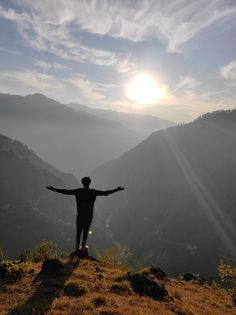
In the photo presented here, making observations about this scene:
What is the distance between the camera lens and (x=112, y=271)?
13938 mm

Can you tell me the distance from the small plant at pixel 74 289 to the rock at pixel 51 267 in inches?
46.8

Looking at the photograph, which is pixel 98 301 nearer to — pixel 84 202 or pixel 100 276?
pixel 100 276

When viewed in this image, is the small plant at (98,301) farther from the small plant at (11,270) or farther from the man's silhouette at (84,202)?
the man's silhouette at (84,202)

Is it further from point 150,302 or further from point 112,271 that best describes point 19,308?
point 112,271

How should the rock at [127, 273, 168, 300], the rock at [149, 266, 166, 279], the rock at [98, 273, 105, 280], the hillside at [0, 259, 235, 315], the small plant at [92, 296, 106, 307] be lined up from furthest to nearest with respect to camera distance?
the rock at [149, 266, 166, 279]
the rock at [98, 273, 105, 280]
the rock at [127, 273, 168, 300]
the small plant at [92, 296, 106, 307]
the hillside at [0, 259, 235, 315]

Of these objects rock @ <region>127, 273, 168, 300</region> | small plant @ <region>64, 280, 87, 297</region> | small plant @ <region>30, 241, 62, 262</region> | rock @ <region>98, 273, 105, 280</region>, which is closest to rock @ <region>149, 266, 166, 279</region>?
rock @ <region>127, 273, 168, 300</region>

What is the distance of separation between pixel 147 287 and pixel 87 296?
2.64m

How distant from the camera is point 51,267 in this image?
12.1 meters

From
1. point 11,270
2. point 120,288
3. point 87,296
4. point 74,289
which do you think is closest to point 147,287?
point 120,288

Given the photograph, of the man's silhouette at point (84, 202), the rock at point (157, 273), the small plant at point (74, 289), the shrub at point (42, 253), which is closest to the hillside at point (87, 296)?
the small plant at point (74, 289)

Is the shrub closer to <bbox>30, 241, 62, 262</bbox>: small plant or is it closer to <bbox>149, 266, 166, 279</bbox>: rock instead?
<bbox>30, 241, 62, 262</bbox>: small plant

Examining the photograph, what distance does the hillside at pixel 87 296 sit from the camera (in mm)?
8945

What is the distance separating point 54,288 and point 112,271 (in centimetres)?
390

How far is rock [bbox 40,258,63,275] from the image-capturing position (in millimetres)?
11883
